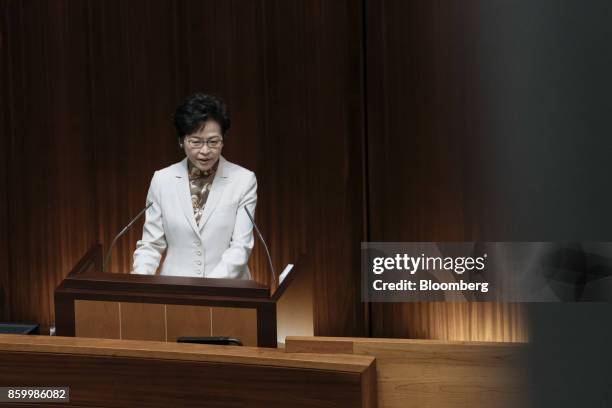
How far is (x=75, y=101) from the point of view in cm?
376

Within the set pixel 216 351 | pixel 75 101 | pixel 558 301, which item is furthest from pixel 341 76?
pixel 558 301

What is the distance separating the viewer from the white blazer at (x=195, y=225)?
3.05 metres

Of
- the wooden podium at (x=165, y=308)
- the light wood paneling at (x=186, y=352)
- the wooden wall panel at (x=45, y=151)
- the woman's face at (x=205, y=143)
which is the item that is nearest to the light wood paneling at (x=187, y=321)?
the wooden podium at (x=165, y=308)

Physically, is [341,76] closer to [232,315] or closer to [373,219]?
[373,219]

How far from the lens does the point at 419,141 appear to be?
336cm

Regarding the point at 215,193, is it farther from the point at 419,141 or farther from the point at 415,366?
the point at 415,366

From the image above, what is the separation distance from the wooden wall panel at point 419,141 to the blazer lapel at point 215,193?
669mm

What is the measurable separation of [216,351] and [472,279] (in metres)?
1.03

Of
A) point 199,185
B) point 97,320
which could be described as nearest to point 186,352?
point 97,320

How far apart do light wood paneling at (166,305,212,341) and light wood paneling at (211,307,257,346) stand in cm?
2

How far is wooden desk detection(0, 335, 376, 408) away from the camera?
Result: 2.21 meters

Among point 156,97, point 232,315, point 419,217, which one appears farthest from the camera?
point 156,97

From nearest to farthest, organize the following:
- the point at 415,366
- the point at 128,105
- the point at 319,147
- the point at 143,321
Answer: the point at 415,366
the point at 143,321
the point at 319,147
the point at 128,105

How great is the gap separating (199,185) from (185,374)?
97 cm
